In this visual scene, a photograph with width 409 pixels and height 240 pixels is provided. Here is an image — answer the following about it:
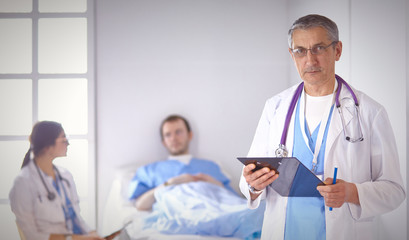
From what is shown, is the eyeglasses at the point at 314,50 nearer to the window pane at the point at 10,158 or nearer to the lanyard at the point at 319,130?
the lanyard at the point at 319,130

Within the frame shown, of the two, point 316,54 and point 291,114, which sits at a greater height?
point 316,54

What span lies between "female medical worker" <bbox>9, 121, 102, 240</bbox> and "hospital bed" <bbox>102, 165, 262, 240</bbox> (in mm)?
397

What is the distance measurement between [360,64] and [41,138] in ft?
4.00

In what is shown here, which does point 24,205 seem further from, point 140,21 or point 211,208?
point 140,21

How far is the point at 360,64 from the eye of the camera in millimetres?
1558

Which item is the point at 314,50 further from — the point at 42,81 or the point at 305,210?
the point at 42,81

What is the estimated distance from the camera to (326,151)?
115 centimetres

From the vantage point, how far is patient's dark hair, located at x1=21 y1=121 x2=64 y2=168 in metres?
1.20

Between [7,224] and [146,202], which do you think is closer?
[7,224]

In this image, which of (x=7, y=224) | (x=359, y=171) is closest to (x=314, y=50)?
(x=359, y=171)

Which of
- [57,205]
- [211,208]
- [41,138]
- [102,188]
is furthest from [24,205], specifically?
[211,208]

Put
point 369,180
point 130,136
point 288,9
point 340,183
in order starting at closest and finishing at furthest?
point 340,183 → point 369,180 → point 288,9 → point 130,136

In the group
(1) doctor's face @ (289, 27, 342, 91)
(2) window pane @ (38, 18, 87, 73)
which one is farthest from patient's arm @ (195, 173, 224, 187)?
(1) doctor's face @ (289, 27, 342, 91)

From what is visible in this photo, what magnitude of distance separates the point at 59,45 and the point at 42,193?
688mm
